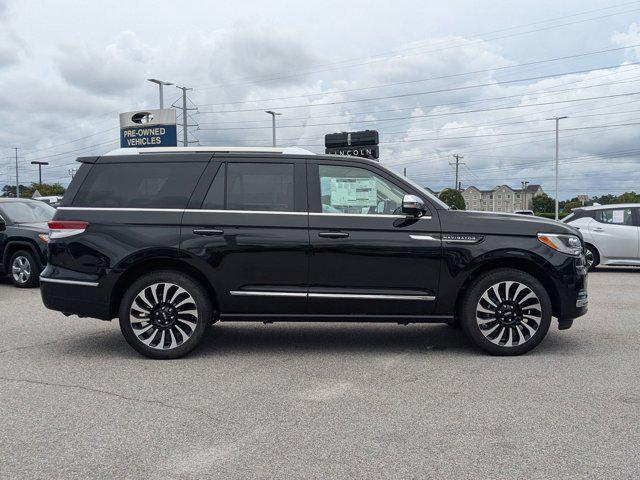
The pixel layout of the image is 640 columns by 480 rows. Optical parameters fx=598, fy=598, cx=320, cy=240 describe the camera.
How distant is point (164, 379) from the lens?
474cm

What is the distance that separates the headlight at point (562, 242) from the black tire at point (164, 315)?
308 centimetres

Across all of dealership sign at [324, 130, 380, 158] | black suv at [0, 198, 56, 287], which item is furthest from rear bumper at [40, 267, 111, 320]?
dealership sign at [324, 130, 380, 158]

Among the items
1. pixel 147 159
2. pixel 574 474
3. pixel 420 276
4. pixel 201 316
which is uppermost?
pixel 147 159

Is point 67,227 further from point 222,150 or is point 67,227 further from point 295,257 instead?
point 295,257

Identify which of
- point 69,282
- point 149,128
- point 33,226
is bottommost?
point 69,282

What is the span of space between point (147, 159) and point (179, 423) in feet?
8.68

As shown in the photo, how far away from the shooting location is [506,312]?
5.33 meters

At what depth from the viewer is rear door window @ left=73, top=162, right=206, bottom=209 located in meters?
5.41

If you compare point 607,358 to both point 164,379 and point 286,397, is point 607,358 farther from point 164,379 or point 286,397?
point 164,379

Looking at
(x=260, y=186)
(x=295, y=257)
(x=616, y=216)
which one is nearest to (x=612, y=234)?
(x=616, y=216)

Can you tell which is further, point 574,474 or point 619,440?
point 619,440

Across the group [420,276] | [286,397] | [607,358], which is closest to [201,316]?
[286,397]

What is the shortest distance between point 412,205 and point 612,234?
9.41m

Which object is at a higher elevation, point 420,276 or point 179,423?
point 420,276
